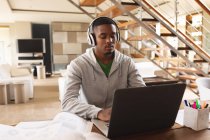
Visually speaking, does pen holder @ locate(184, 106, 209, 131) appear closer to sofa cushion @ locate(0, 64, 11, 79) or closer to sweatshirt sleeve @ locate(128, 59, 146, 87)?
sweatshirt sleeve @ locate(128, 59, 146, 87)

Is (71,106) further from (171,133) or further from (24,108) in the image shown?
(24,108)

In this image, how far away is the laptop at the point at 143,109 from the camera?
73 cm

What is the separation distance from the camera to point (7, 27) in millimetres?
8266

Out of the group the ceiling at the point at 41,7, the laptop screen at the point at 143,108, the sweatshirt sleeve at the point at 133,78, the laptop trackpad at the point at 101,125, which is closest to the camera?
the laptop screen at the point at 143,108

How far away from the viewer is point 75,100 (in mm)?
1104

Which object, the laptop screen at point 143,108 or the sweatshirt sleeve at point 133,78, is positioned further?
the sweatshirt sleeve at point 133,78

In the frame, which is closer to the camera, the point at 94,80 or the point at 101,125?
the point at 101,125

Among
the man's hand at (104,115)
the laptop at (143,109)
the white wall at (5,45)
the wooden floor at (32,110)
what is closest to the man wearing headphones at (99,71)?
the man's hand at (104,115)

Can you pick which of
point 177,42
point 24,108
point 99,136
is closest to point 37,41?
point 24,108

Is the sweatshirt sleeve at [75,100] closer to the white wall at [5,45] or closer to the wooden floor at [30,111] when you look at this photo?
the wooden floor at [30,111]

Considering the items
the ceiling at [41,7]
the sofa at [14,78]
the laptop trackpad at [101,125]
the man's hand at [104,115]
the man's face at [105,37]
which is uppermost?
the ceiling at [41,7]

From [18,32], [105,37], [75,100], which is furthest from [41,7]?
[75,100]

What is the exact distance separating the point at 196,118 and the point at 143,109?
0.90 ft

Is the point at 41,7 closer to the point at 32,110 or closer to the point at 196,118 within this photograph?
the point at 32,110
